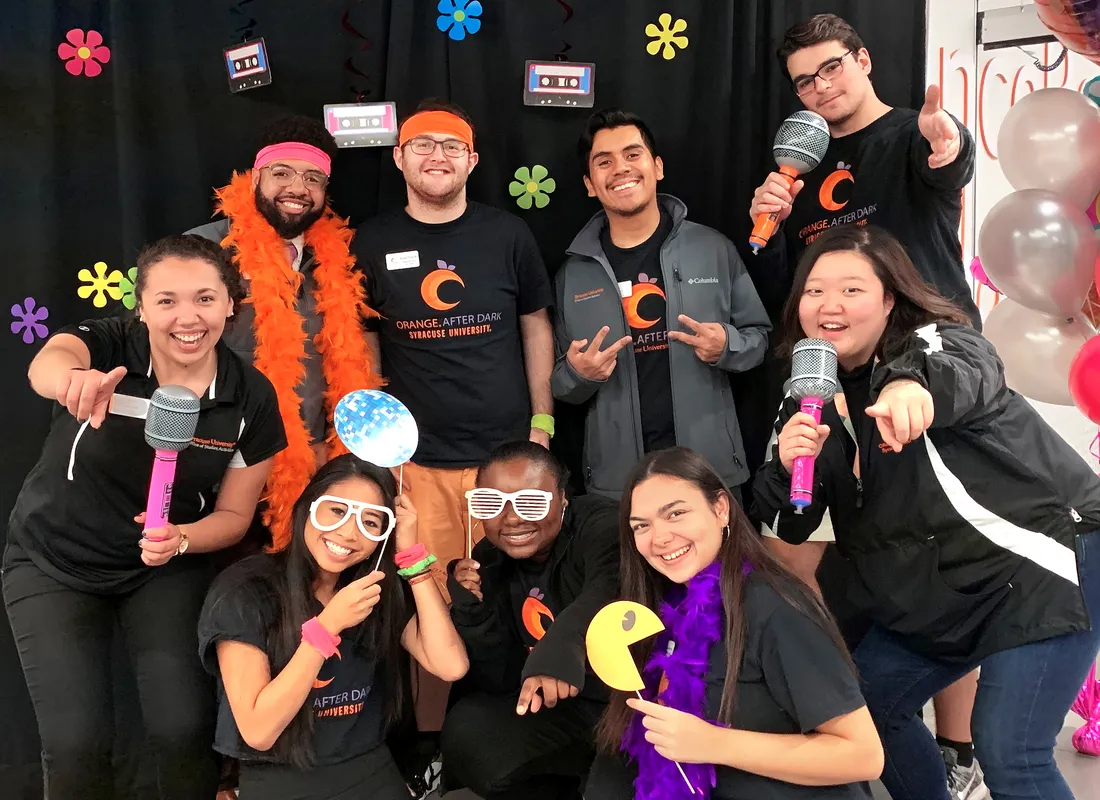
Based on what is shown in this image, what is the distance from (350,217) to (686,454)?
1.67 m

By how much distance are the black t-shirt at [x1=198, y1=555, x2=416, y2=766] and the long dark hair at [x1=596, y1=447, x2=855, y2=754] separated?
1.70 ft

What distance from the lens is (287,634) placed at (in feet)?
6.20

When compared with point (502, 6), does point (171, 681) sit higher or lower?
lower

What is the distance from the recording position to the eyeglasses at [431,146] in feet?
8.85

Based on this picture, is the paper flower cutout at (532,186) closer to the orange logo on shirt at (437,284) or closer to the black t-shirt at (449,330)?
the black t-shirt at (449,330)

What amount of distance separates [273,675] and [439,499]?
0.90 m

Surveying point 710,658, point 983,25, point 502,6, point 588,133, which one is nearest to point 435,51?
point 502,6

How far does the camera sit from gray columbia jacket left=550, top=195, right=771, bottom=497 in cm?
267

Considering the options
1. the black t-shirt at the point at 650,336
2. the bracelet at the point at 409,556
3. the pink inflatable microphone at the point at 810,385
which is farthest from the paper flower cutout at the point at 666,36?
the bracelet at the point at 409,556

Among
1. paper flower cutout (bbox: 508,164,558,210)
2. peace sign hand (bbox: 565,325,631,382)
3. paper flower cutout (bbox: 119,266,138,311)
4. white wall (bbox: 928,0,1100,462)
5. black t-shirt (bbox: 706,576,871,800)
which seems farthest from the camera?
paper flower cutout (bbox: 508,164,558,210)

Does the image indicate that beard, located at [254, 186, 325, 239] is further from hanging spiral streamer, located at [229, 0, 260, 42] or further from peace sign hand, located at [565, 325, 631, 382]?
peace sign hand, located at [565, 325, 631, 382]

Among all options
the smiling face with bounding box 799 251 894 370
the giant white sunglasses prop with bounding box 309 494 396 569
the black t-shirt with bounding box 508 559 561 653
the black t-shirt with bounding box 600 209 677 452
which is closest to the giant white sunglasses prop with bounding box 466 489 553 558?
the black t-shirt with bounding box 508 559 561 653

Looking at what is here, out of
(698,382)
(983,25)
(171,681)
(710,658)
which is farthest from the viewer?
(983,25)

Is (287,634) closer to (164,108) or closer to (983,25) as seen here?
(164,108)
